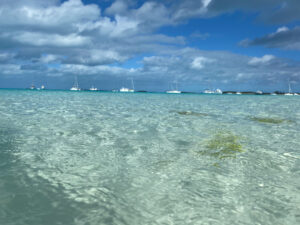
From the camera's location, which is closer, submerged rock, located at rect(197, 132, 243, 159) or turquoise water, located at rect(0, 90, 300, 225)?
turquoise water, located at rect(0, 90, 300, 225)

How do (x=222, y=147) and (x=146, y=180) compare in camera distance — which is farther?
(x=222, y=147)

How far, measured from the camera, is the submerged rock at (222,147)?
958 cm

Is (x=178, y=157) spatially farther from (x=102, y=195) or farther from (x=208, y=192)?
(x=102, y=195)

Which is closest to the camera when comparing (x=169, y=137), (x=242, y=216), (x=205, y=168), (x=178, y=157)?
(x=242, y=216)

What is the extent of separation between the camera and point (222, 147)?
10703 millimetres

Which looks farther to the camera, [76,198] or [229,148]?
[229,148]

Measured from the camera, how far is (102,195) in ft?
18.5

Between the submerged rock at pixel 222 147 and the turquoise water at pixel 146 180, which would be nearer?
the turquoise water at pixel 146 180

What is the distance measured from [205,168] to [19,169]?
5.87 metres

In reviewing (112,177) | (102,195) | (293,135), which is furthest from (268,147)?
(102,195)

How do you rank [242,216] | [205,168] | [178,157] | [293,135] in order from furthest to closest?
1. [293,135]
2. [178,157]
3. [205,168]
4. [242,216]

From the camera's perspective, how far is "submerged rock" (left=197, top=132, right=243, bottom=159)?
9578 mm

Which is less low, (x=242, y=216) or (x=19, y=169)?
(x=19, y=169)

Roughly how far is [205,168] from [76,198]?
433 centimetres
